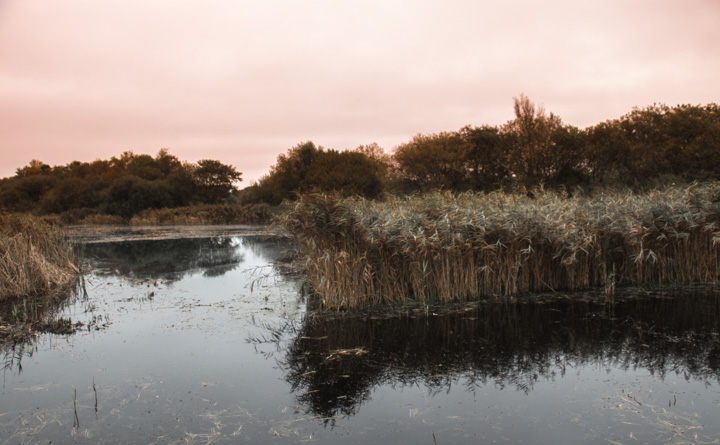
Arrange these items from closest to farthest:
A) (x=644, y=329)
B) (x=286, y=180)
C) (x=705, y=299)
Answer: (x=644, y=329) → (x=705, y=299) → (x=286, y=180)

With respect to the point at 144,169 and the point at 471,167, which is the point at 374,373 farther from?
the point at 144,169

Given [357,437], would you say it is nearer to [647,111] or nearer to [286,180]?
[647,111]

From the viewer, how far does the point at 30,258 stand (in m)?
11.1

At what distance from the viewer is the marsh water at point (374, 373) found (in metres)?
4.50

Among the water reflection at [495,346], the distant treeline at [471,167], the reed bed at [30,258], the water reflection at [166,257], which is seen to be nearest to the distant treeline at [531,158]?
the distant treeline at [471,167]

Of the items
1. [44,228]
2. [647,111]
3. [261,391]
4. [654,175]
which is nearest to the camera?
[261,391]

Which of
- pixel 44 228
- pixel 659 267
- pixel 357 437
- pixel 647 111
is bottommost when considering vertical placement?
pixel 357 437

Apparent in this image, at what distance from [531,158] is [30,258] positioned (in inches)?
1388

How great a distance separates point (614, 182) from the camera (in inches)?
1195

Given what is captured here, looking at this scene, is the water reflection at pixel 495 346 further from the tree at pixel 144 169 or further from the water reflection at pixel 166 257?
the tree at pixel 144 169

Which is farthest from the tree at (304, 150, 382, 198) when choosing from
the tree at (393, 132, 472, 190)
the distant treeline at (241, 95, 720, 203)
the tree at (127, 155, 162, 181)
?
the tree at (127, 155, 162, 181)

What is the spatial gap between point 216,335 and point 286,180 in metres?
42.5

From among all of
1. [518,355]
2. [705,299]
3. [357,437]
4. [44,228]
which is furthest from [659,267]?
[44,228]

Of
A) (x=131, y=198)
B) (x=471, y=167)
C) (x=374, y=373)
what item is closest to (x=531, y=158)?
(x=471, y=167)
